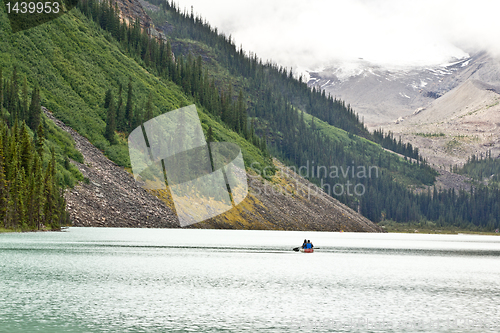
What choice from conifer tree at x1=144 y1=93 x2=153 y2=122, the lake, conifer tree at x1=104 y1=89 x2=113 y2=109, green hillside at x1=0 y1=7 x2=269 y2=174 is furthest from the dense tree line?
conifer tree at x1=144 y1=93 x2=153 y2=122

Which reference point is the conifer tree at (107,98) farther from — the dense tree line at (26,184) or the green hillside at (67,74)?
the dense tree line at (26,184)

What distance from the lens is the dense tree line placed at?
106 metres

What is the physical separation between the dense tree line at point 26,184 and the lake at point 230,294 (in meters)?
34.1

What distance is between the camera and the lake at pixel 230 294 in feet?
107

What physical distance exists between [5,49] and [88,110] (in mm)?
29148

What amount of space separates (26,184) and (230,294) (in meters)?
82.2

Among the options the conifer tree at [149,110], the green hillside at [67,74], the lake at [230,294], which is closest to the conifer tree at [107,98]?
the green hillside at [67,74]

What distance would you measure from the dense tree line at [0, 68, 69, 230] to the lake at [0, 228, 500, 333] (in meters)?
34.1

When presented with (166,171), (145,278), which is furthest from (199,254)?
(166,171)

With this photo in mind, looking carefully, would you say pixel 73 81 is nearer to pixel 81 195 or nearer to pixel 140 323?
pixel 81 195

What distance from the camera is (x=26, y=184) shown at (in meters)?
113

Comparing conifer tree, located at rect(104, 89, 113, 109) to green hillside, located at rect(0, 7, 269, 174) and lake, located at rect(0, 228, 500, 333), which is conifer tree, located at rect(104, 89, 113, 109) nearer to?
green hillside, located at rect(0, 7, 269, 174)

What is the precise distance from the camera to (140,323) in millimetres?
31844

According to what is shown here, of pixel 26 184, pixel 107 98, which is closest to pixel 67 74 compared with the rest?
pixel 107 98
